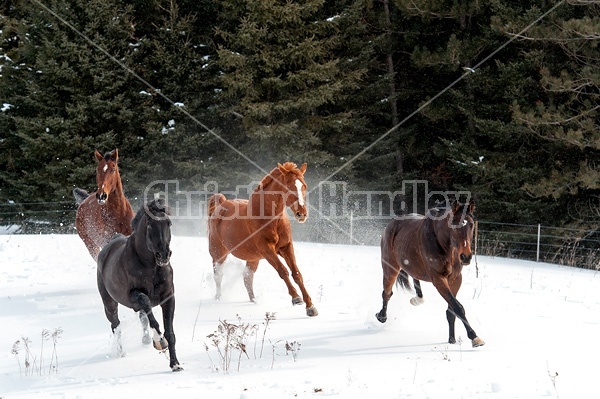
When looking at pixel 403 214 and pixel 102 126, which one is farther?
pixel 102 126

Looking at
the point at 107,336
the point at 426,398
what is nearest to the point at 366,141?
the point at 107,336

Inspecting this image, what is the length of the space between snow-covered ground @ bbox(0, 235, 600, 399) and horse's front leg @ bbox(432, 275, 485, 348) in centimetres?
13

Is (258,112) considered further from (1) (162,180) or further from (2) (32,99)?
(2) (32,99)

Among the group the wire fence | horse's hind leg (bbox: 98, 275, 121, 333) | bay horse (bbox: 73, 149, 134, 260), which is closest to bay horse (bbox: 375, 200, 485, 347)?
horse's hind leg (bbox: 98, 275, 121, 333)

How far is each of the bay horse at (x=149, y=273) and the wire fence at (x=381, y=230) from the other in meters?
12.9

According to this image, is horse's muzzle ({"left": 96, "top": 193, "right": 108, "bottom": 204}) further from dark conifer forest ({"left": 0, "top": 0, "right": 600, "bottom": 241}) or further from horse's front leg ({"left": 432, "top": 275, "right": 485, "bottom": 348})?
dark conifer forest ({"left": 0, "top": 0, "right": 600, "bottom": 241})

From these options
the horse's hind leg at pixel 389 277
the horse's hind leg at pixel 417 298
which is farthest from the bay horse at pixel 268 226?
the horse's hind leg at pixel 417 298

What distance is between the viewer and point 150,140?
25828 mm

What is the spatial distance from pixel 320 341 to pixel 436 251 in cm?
168

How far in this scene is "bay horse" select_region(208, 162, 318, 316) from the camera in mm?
9000

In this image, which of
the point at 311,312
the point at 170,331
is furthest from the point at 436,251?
the point at 170,331

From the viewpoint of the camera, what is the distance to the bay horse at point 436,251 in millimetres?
6927

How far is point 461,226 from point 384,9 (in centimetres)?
2143

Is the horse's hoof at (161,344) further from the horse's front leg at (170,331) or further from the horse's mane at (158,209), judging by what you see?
the horse's mane at (158,209)
